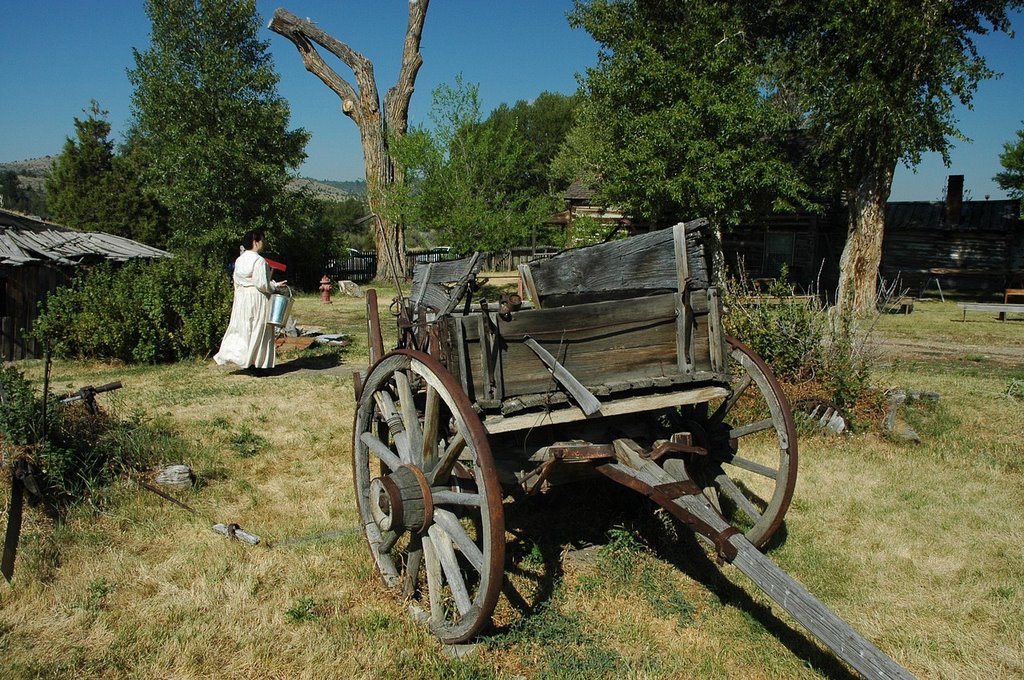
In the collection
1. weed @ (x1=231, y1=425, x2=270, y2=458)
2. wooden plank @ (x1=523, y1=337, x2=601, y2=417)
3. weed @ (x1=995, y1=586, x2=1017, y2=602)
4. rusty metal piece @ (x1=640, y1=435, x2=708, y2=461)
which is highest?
wooden plank @ (x1=523, y1=337, x2=601, y2=417)

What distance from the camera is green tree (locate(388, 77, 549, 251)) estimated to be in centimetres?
1708

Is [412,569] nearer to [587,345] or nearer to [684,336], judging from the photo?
[587,345]

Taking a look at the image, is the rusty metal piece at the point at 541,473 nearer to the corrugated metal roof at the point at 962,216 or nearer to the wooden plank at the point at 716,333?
the wooden plank at the point at 716,333

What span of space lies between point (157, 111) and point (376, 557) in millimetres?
21823

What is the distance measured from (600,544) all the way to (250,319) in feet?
19.1

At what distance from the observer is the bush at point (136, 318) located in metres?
9.10

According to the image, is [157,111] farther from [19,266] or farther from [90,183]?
[19,266]

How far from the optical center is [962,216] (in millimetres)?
23172

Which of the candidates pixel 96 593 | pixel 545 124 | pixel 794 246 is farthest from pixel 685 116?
pixel 545 124

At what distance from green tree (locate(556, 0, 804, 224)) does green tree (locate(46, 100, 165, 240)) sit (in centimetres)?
1879

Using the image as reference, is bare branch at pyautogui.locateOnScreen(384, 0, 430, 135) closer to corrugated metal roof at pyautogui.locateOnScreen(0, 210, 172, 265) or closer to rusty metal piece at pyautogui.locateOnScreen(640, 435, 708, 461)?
corrugated metal roof at pyautogui.locateOnScreen(0, 210, 172, 265)

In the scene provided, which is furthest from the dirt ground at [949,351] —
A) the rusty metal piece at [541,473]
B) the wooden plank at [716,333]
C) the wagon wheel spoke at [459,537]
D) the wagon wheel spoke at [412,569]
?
the wagon wheel spoke at [459,537]

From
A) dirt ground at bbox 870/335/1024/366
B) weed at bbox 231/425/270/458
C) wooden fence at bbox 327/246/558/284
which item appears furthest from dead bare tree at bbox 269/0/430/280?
weed at bbox 231/425/270/458

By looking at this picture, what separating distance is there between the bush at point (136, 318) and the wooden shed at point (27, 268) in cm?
67
